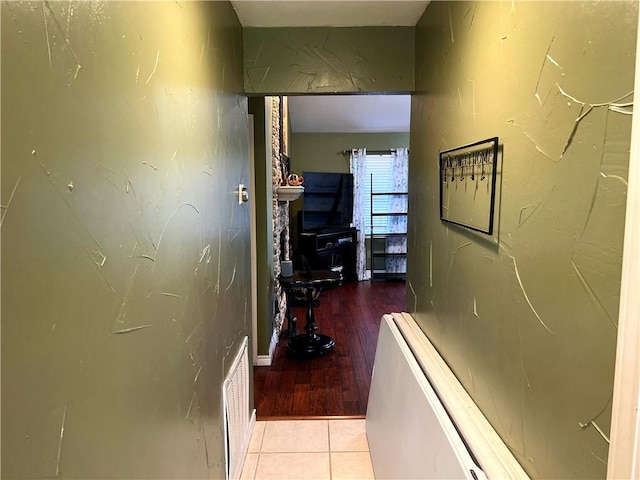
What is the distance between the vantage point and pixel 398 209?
720 cm

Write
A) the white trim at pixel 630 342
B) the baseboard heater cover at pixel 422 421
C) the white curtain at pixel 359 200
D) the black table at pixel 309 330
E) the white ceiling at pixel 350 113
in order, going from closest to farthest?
the white trim at pixel 630 342 < the baseboard heater cover at pixel 422 421 < the black table at pixel 309 330 < the white ceiling at pixel 350 113 < the white curtain at pixel 359 200

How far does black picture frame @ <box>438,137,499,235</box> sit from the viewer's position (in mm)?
1229

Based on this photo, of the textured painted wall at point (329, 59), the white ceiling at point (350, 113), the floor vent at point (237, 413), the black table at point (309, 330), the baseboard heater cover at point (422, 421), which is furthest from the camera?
the white ceiling at point (350, 113)

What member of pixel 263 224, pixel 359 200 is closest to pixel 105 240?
pixel 263 224

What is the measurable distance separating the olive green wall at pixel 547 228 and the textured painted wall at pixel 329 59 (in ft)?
2.57

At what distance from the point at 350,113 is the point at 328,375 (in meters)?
4.16

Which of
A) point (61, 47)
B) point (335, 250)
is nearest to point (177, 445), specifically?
point (61, 47)

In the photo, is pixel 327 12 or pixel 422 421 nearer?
pixel 422 421

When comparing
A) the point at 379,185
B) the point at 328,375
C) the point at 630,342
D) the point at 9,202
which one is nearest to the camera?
the point at 9,202

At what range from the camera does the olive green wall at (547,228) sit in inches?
29.5

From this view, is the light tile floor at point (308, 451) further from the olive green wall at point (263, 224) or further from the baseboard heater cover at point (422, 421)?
the olive green wall at point (263, 224)

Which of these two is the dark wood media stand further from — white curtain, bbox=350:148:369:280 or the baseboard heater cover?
the baseboard heater cover

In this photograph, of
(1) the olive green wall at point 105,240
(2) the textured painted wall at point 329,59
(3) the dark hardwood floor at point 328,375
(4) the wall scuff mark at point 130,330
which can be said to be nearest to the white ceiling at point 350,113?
(3) the dark hardwood floor at point 328,375

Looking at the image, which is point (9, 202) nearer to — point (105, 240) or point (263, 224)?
point (105, 240)
